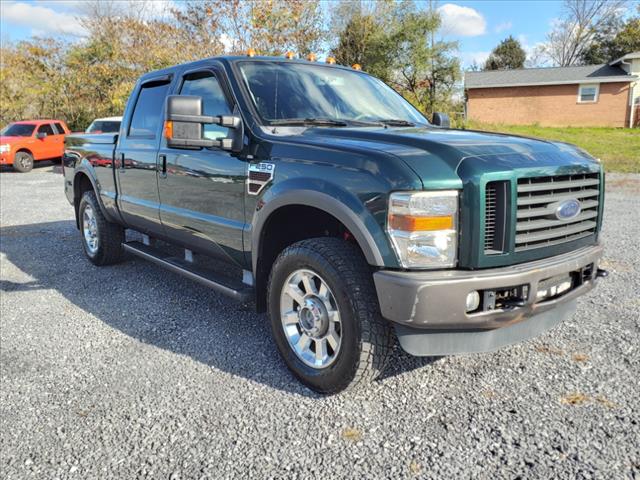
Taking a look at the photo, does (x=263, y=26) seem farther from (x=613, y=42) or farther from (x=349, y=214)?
(x=613, y=42)

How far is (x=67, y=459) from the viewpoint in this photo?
2434 millimetres

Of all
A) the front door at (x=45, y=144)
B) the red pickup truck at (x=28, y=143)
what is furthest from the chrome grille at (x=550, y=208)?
the front door at (x=45, y=144)

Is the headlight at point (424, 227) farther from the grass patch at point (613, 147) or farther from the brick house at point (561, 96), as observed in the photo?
the brick house at point (561, 96)

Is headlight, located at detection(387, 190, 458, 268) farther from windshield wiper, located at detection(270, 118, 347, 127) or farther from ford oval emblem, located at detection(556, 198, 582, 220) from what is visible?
windshield wiper, located at detection(270, 118, 347, 127)

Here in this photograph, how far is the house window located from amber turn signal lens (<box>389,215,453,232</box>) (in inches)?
1273

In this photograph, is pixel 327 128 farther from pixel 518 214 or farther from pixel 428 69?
pixel 428 69

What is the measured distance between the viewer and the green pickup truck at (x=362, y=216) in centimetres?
245

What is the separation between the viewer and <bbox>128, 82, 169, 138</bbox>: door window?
177 inches

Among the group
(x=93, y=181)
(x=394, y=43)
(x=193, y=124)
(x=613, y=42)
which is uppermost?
(x=613, y=42)

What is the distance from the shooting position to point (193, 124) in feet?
10.7

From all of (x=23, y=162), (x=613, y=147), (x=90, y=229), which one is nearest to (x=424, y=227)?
(x=90, y=229)

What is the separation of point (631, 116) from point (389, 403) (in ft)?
108

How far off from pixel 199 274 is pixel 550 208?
2443 millimetres

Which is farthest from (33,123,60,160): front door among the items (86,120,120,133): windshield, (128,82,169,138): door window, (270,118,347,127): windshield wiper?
(270,118,347,127): windshield wiper
